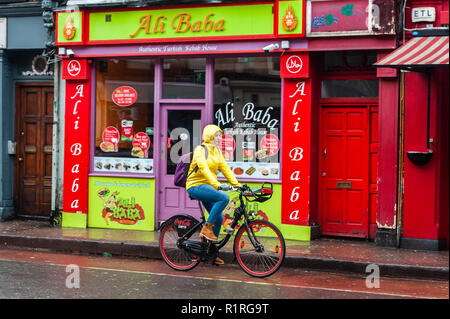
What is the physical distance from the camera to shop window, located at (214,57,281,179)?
41.0 ft

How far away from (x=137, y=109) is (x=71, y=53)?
1.64 meters

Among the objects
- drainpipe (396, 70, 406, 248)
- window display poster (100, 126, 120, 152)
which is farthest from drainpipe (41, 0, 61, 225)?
drainpipe (396, 70, 406, 248)

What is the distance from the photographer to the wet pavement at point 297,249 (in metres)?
9.95

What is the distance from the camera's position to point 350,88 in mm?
12305

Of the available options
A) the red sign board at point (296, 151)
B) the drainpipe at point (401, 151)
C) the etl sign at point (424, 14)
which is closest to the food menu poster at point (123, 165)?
the red sign board at point (296, 151)

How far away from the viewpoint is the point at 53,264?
1018 cm

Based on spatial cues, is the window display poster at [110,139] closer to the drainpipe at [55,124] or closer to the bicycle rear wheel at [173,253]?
the drainpipe at [55,124]

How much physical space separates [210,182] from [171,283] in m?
1.39

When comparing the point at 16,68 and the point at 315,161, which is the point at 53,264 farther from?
the point at 16,68

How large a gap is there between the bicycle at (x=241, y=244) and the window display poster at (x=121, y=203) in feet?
10.7

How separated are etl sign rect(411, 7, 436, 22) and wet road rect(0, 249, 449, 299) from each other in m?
4.23

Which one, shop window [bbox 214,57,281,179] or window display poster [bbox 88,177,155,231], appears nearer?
shop window [bbox 214,57,281,179]

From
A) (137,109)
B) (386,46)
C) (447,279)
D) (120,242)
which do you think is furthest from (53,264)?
(386,46)

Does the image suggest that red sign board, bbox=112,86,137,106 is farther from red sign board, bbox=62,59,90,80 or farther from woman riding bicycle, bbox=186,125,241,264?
woman riding bicycle, bbox=186,125,241,264
